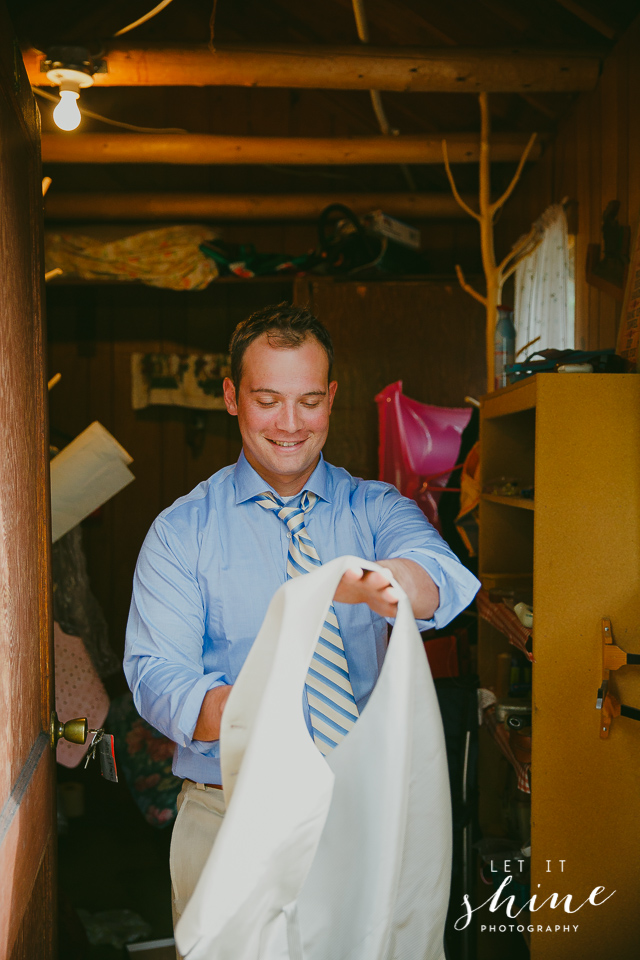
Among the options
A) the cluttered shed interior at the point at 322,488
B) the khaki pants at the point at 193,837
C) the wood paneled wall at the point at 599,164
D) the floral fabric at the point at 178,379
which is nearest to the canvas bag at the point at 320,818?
the cluttered shed interior at the point at 322,488

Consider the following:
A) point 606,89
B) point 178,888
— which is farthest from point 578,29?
point 178,888

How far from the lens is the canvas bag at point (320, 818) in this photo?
35.1 inches

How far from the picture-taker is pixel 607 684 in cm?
176

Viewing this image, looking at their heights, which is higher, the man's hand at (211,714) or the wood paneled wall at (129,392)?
the wood paneled wall at (129,392)

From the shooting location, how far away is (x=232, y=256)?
13.0ft

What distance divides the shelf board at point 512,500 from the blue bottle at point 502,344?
0.70 meters

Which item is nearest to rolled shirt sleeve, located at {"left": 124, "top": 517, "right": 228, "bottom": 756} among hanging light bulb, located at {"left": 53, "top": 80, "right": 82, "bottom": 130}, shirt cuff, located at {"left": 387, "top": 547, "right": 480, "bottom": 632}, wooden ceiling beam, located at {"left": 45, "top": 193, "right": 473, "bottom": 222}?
shirt cuff, located at {"left": 387, "top": 547, "right": 480, "bottom": 632}

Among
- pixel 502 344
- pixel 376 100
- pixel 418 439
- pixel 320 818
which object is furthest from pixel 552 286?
pixel 320 818

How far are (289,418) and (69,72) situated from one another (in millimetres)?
1682

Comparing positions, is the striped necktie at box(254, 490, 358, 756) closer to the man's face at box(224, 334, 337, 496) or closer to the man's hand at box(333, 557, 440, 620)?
the man's face at box(224, 334, 337, 496)

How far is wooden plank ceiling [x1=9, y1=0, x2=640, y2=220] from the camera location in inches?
116

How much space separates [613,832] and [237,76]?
2.47 metres

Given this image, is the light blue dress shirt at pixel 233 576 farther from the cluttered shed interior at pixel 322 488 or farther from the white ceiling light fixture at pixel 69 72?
the white ceiling light fixture at pixel 69 72

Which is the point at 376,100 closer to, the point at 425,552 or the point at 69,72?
the point at 69,72
